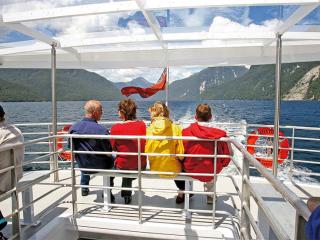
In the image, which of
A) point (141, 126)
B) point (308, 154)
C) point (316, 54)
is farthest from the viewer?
point (308, 154)

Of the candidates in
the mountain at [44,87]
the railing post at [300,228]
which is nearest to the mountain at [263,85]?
the mountain at [44,87]

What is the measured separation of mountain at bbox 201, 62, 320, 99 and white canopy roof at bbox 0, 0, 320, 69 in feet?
338

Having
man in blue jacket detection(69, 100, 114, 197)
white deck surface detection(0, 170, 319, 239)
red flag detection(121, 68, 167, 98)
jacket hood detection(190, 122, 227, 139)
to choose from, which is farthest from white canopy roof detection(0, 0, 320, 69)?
white deck surface detection(0, 170, 319, 239)

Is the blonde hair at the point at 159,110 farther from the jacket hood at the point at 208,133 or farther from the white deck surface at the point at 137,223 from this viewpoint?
the white deck surface at the point at 137,223

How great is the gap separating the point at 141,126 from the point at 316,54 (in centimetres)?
364

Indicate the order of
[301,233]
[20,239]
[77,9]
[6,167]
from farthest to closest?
[77,9], [20,239], [6,167], [301,233]

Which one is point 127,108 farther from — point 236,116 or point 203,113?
point 236,116

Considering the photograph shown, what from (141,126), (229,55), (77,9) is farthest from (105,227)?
(229,55)

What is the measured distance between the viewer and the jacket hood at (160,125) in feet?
10.3

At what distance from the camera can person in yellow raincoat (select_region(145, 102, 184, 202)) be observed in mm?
3168

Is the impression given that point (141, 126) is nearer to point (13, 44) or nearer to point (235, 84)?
point (13, 44)

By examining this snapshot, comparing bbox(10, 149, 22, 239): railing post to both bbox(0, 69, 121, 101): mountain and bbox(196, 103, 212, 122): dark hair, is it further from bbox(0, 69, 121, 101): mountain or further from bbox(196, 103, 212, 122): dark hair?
bbox(0, 69, 121, 101): mountain

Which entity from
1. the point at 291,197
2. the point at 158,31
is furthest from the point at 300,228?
the point at 158,31

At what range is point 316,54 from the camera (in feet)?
16.5
